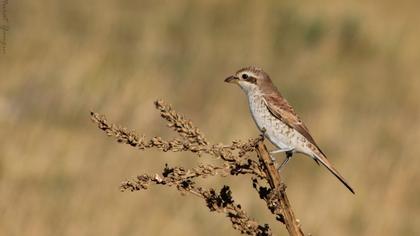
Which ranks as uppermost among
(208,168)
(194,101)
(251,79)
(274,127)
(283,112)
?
(194,101)

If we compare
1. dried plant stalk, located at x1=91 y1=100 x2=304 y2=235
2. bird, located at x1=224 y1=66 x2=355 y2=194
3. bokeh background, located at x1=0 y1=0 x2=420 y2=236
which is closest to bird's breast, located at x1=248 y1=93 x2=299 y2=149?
bird, located at x1=224 y1=66 x2=355 y2=194

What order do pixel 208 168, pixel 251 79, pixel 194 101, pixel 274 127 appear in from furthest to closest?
pixel 194 101
pixel 251 79
pixel 274 127
pixel 208 168

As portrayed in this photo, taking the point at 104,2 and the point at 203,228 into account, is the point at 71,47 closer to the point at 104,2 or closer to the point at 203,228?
the point at 104,2

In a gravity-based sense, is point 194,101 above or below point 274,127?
above

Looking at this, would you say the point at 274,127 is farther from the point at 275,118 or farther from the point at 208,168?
the point at 208,168

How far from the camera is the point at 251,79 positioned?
24.6 feet

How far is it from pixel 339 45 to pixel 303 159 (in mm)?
5280

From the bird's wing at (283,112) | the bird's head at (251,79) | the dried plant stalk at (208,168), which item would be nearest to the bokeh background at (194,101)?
the bird's head at (251,79)

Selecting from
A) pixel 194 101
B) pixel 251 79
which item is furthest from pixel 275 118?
pixel 194 101

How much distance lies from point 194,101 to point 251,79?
25.7ft

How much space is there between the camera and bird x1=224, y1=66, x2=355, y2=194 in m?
7.26

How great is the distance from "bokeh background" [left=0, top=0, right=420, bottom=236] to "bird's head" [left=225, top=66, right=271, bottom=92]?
5.43ft

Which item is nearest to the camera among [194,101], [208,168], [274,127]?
[208,168]

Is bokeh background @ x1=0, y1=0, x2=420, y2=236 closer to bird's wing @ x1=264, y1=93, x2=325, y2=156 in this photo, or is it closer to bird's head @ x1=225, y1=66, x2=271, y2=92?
bird's head @ x1=225, y1=66, x2=271, y2=92
